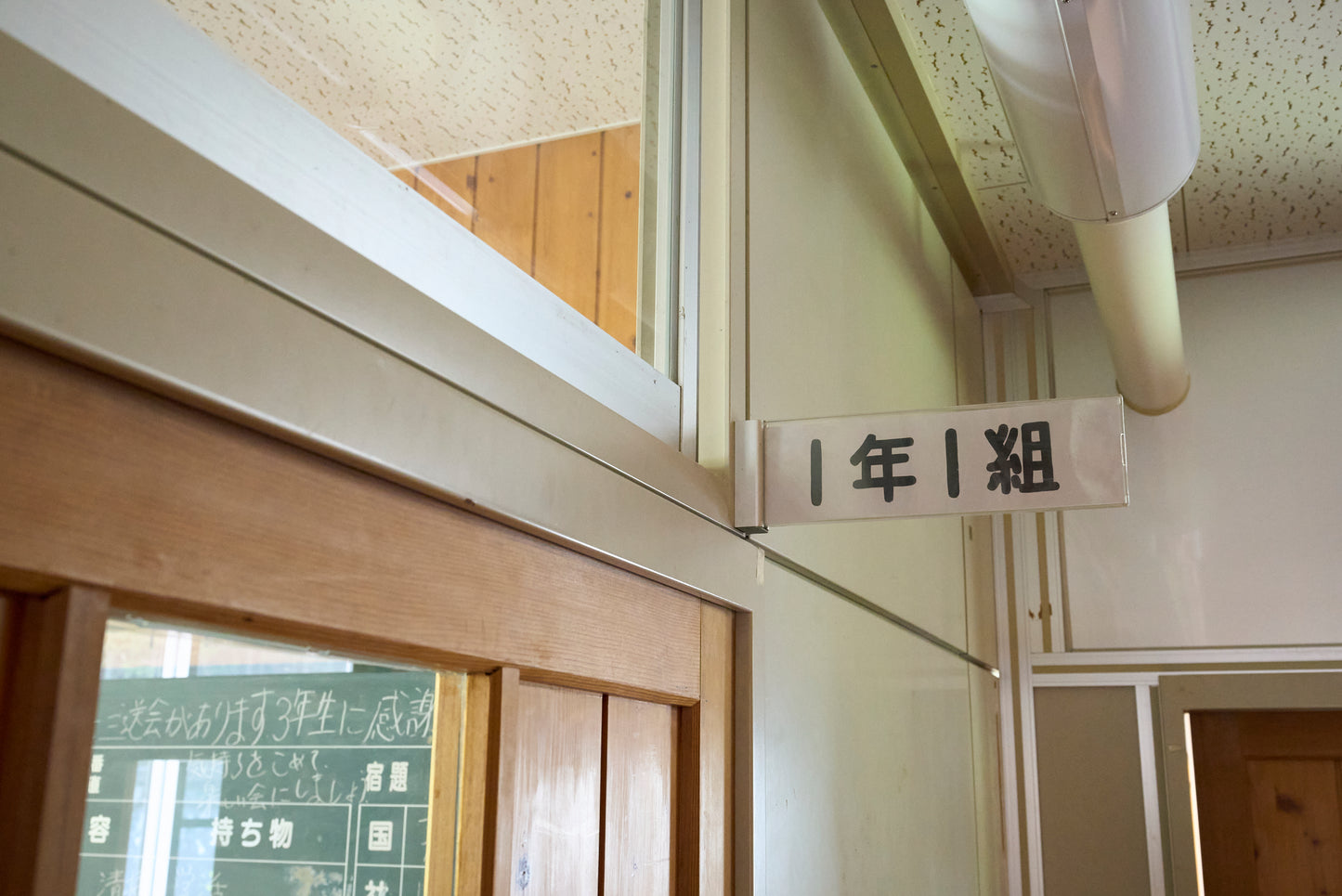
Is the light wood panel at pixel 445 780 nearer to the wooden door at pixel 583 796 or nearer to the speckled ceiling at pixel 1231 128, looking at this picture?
the wooden door at pixel 583 796

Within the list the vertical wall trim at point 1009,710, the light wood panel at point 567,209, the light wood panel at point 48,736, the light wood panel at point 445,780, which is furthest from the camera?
the vertical wall trim at point 1009,710

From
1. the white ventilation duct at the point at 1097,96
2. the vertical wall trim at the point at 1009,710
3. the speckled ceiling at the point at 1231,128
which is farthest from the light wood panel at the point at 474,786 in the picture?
the vertical wall trim at the point at 1009,710

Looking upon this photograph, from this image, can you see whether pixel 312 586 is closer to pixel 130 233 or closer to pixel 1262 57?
pixel 130 233

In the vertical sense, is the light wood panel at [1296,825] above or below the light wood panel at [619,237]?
below

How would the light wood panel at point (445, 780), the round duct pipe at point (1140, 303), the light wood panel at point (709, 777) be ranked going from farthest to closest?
the round duct pipe at point (1140, 303), the light wood panel at point (709, 777), the light wood panel at point (445, 780)

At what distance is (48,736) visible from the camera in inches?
26.7

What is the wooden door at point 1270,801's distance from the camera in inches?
142

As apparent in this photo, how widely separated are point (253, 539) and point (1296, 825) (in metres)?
3.80

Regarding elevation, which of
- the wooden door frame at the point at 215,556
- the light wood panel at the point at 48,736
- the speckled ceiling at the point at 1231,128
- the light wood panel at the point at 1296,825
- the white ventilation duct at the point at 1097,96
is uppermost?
the speckled ceiling at the point at 1231,128

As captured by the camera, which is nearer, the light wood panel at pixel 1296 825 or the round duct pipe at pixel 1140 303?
the round duct pipe at pixel 1140 303

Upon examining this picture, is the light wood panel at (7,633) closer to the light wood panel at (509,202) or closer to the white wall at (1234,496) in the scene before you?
the light wood panel at (509,202)

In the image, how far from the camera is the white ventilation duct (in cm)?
154

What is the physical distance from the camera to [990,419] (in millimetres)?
1479

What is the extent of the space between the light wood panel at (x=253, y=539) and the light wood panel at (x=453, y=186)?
330 mm
